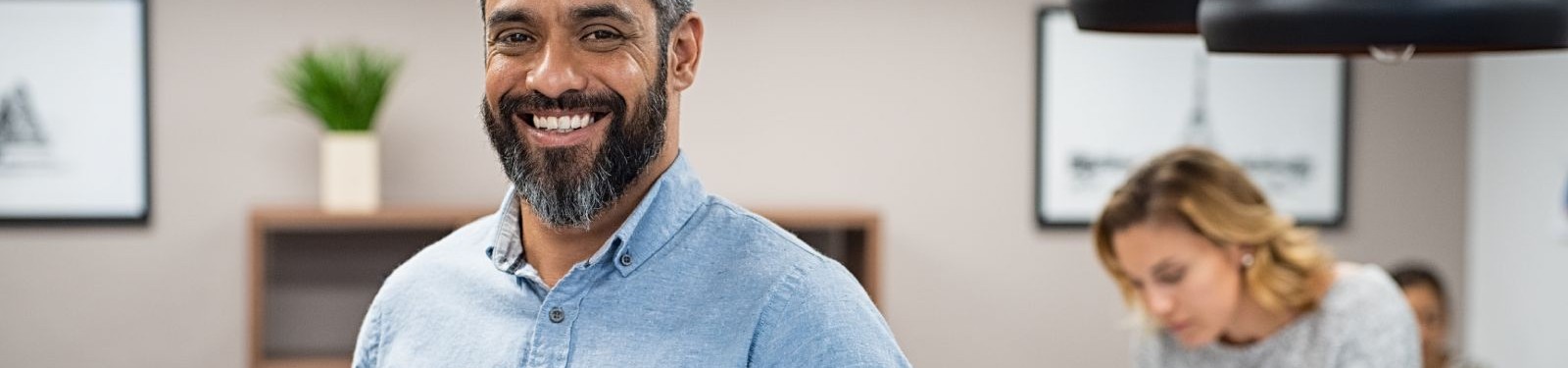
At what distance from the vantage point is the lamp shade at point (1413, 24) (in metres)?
1.16

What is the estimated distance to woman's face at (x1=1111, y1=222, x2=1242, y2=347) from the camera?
8.04 ft

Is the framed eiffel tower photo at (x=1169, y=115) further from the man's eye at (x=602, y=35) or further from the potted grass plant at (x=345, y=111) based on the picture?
the man's eye at (x=602, y=35)

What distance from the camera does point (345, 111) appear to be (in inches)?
141

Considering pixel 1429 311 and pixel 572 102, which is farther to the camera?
pixel 1429 311

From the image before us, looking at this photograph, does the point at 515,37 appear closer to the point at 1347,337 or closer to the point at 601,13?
the point at 601,13

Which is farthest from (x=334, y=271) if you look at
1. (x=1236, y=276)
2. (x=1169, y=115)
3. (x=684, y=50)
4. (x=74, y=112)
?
(x=684, y=50)

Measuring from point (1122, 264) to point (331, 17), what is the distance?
2086mm

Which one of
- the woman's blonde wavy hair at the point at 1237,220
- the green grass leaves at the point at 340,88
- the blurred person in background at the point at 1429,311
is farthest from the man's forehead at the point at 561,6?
the blurred person in background at the point at 1429,311

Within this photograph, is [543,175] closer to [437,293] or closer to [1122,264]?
[437,293]

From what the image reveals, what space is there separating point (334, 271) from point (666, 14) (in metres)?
2.76

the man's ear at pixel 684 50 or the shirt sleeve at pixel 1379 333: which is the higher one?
the man's ear at pixel 684 50

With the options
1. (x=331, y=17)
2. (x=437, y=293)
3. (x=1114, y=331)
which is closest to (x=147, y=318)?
(x=331, y=17)

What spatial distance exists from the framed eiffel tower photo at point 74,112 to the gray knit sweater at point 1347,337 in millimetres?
2507

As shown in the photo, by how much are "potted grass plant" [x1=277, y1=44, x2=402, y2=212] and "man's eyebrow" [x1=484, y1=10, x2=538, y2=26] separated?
2.43m
